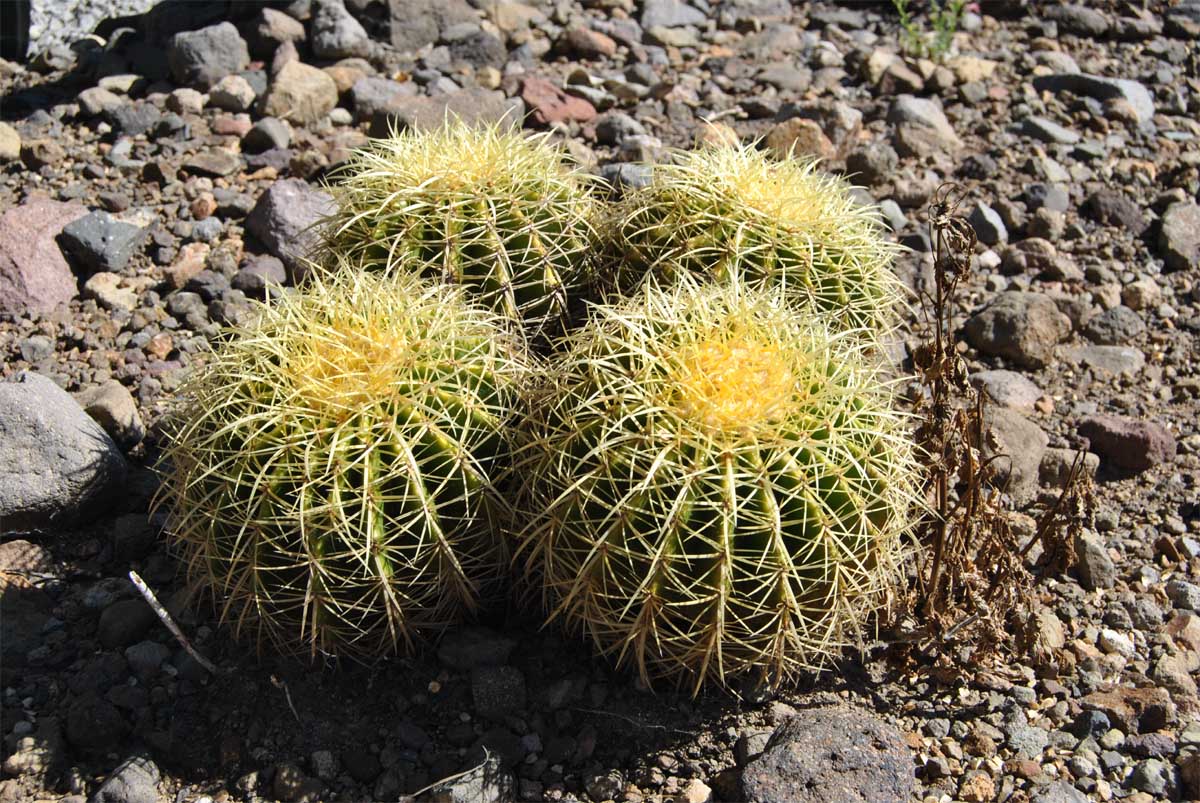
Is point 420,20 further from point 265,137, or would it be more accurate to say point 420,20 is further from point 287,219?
point 287,219

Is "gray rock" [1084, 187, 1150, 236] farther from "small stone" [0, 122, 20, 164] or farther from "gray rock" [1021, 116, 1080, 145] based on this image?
"small stone" [0, 122, 20, 164]

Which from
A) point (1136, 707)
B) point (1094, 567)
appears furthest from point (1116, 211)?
point (1136, 707)

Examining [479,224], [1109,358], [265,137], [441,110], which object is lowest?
[1109,358]

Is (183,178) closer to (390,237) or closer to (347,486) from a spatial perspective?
(390,237)

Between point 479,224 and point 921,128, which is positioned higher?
point 479,224

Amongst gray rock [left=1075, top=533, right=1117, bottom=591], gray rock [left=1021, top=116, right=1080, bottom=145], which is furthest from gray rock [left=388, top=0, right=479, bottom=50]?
gray rock [left=1075, top=533, right=1117, bottom=591]

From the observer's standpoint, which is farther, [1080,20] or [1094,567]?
[1080,20]

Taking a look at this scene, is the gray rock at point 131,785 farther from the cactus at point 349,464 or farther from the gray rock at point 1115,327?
the gray rock at point 1115,327
